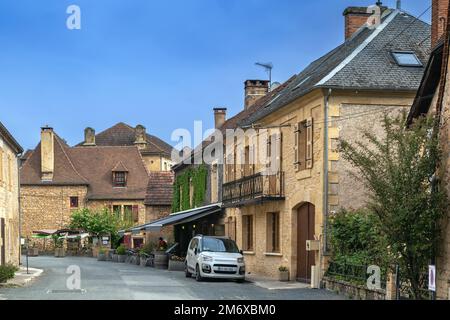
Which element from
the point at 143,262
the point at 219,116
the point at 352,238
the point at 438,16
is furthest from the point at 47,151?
the point at 438,16

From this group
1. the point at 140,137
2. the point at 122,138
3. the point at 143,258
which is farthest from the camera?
the point at 122,138

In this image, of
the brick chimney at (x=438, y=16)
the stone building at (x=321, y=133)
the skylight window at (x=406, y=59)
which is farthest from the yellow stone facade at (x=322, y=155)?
the brick chimney at (x=438, y=16)

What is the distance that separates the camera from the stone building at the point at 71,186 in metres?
63.5

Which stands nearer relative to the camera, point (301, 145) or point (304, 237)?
point (304, 237)

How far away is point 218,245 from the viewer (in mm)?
26797

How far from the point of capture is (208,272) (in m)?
25.5

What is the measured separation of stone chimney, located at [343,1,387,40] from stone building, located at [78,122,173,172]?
2075 inches

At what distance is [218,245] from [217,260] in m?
1.35

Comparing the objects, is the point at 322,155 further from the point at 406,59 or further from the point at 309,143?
the point at 406,59

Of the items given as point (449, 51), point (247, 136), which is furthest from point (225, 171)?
point (449, 51)

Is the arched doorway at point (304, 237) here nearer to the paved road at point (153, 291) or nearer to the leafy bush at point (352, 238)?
the paved road at point (153, 291)

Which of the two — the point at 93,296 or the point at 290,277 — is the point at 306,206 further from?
the point at 93,296

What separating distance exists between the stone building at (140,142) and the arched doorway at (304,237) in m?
55.7

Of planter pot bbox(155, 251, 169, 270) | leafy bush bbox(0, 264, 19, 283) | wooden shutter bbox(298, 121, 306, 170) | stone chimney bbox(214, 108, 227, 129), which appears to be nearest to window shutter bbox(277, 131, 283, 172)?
wooden shutter bbox(298, 121, 306, 170)
